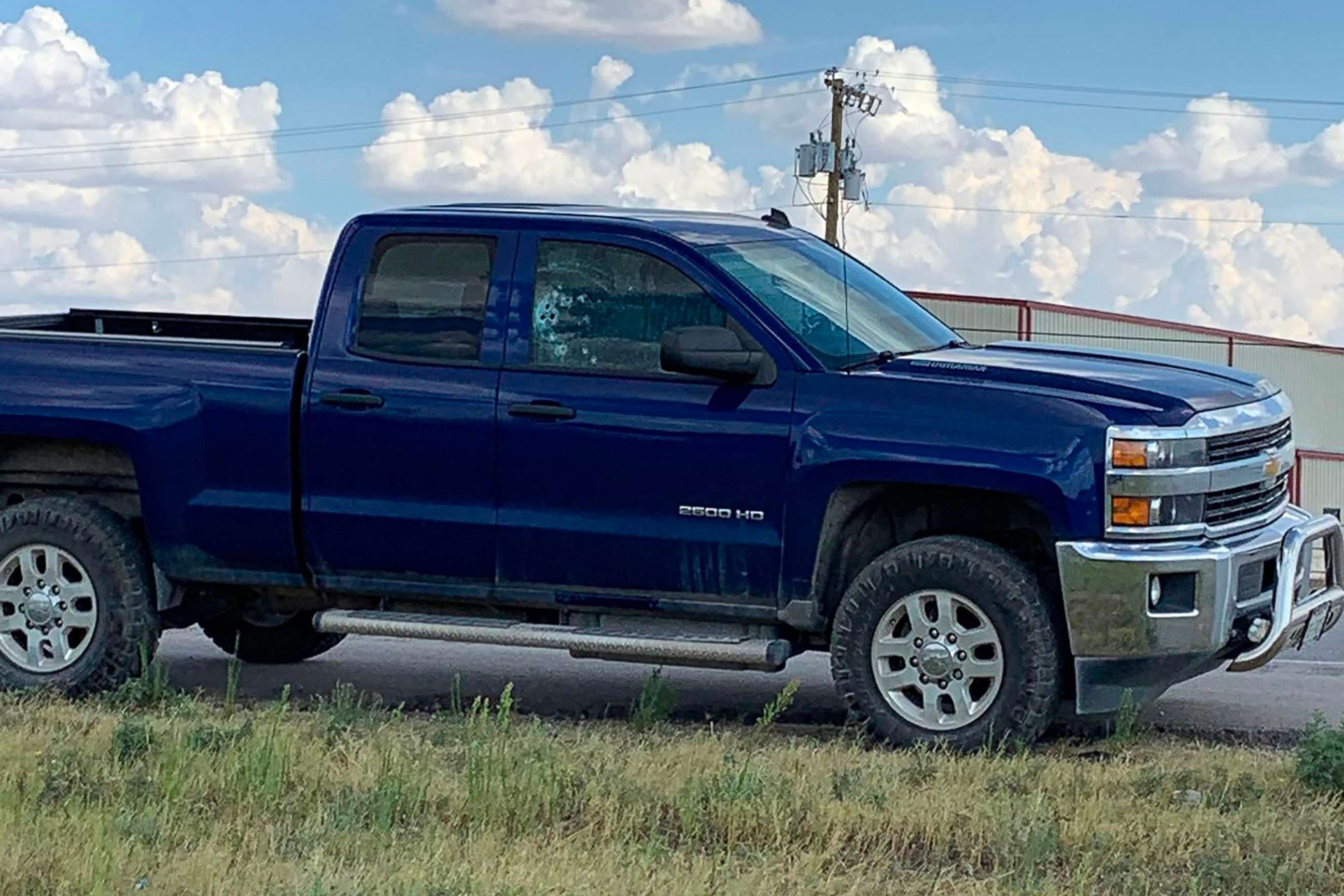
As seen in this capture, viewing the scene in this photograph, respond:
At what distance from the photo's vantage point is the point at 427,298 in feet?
28.0

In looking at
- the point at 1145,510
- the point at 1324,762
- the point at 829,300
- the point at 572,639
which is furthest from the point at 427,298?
the point at 1324,762

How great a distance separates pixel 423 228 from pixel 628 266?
922mm

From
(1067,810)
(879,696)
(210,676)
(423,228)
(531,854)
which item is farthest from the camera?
(210,676)

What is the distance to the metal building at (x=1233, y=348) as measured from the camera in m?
46.2

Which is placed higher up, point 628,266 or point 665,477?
point 628,266

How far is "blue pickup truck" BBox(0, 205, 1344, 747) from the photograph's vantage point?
758cm

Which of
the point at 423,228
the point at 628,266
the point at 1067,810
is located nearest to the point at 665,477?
the point at 628,266

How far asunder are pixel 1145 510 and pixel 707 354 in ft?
5.49

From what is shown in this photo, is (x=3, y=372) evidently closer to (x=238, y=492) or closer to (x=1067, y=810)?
(x=238, y=492)

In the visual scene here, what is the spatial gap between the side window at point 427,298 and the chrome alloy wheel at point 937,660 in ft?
6.52

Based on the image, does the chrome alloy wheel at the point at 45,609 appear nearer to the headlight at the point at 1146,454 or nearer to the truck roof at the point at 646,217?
the truck roof at the point at 646,217

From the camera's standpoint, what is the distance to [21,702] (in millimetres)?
8695

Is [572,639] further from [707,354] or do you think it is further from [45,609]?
[45,609]

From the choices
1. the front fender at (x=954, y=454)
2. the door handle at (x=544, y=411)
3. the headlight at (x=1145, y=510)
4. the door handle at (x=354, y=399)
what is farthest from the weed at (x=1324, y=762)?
the door handle at (x=354, y=399)
